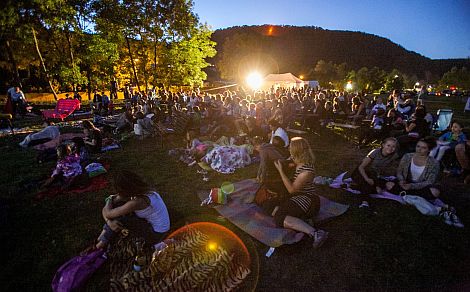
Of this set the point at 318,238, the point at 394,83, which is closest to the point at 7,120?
the point at 318,238

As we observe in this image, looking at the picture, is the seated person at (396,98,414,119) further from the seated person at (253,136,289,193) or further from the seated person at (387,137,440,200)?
the seated person at (253,136,289,193)

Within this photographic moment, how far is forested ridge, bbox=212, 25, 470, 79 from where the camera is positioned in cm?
9362

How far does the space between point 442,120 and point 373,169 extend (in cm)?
726

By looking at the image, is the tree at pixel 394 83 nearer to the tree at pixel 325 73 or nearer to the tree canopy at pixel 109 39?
the tree at pixel 325 73

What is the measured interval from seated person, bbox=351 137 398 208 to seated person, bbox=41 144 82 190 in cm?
589

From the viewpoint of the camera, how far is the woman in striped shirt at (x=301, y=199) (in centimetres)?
340

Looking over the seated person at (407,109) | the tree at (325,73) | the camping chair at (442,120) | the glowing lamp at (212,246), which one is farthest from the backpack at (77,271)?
the tree at (325,73)

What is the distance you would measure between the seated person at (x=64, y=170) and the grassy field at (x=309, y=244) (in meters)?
0.39

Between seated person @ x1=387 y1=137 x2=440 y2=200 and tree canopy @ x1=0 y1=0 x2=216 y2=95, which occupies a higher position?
tree canopy @ x1=0 y1=0 x2=216 y2=95

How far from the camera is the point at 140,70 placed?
23.3 meters

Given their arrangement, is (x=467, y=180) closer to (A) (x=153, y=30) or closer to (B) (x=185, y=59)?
(B) (x=185, y=59)

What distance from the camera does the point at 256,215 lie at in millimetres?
4266

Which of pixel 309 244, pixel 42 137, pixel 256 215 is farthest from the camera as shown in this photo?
pixel 42 137

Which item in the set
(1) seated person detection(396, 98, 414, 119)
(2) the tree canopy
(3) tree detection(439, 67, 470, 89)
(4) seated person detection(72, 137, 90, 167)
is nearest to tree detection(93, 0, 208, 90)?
(2) the tree canopy
